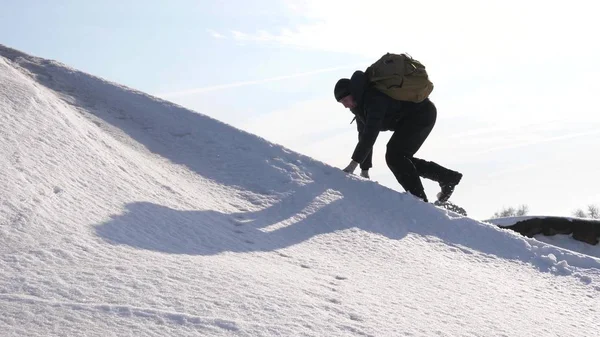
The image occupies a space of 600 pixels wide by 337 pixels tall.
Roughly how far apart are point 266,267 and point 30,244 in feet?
4.49

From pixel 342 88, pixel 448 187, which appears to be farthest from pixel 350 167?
pixel 448 187

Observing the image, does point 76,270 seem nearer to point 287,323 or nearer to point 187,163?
point 287,323

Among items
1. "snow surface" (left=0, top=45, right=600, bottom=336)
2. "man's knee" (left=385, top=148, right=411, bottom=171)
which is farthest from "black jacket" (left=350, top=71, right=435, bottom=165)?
"snow surface" (left=0, top=45, right=600, bottom=336)

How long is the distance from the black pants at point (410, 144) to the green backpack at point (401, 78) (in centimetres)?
17

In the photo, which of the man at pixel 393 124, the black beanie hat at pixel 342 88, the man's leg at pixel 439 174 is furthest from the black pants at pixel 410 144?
the black beanie hat at pixel 342 88

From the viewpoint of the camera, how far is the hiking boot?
717 centimetres

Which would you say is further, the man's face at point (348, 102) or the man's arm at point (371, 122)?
the man's face at point (348, 102)

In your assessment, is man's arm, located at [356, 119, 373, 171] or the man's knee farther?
man's arm, located at [356, 119, 373, 171]

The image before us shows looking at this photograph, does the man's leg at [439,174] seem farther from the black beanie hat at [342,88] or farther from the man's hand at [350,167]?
the black beanie hat at [342,88]

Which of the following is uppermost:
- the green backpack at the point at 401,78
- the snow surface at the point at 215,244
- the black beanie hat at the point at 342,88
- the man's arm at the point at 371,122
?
the green backpack at the point at 401,78

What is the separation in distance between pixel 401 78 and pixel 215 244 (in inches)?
114

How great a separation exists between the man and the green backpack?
0.24ft

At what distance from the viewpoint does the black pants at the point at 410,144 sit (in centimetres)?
685

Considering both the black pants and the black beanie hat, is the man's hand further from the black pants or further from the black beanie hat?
the black beanie hat
